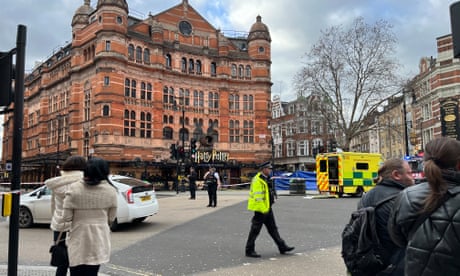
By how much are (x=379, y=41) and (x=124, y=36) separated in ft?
85.7

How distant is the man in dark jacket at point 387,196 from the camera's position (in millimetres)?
2934

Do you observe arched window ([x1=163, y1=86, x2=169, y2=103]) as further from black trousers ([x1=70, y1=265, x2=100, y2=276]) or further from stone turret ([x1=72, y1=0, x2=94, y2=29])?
black trousers ([x1=70, y1=265, x2=100, y2=276])

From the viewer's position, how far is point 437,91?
142ft

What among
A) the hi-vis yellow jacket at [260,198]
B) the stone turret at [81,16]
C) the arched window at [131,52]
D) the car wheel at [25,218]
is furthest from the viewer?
the stone turret at [81,16]

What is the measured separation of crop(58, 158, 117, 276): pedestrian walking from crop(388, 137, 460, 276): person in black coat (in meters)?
2.86

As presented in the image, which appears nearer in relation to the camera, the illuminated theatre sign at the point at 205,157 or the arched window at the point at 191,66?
the illuminated theatre sign at the point at 205,157

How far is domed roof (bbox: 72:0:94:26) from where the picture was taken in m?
46.0

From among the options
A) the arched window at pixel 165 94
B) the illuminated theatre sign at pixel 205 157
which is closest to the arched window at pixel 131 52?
the arched window at pixel 165 94

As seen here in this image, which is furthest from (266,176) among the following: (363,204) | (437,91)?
(437,91)

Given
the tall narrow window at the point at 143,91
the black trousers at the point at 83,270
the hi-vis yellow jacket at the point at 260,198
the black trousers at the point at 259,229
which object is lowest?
the black trousers at the point at 259,229

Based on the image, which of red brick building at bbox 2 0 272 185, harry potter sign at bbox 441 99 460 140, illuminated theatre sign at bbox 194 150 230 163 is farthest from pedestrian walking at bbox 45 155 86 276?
illuminated theatre sign at bbox 194 150 230 163

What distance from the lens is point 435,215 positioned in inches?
86.3

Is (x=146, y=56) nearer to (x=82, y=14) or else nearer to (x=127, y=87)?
(x=127, y=87)

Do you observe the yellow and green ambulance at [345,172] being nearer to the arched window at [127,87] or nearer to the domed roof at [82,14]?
the arched window at [127,87]
